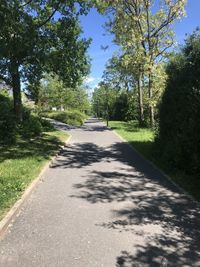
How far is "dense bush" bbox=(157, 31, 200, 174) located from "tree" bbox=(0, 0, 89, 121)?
8092 millimetres

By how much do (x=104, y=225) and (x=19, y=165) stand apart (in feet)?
20.0

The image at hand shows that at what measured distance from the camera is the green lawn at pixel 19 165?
8.77 meters

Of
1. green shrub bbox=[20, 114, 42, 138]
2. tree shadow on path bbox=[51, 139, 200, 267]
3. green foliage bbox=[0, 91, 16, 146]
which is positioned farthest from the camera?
green shrub bbox=[20, 114, 42, 138]

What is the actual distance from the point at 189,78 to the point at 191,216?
19.5ft

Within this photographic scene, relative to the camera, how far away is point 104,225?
7121mm

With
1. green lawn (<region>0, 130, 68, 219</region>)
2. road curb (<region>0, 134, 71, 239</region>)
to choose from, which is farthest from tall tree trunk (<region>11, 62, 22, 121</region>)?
road curb (<region>0, 134, 71, 239</region>)

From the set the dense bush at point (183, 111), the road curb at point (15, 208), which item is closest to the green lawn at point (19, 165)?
the road curb at point (15, 208)

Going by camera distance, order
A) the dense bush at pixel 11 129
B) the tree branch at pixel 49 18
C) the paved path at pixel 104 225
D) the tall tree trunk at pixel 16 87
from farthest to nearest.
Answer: the tall tree trunk at pixel 16 87 → the tree branch at pixel 49 18 → the dense bush at pixel 11 129 → the paved path at pixel 104 225

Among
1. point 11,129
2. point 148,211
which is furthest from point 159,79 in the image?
point 148,211

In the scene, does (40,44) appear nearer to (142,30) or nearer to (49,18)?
(49,18)

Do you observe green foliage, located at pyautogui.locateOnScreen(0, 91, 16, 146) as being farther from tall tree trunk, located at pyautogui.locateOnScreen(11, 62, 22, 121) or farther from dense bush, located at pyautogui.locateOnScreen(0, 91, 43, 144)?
tall tree trunk, located at pyautogui.locateOnScreen(11, 62, 22, 121)

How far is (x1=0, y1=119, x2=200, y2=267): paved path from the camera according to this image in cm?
566

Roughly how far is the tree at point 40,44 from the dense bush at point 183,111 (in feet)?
26.5

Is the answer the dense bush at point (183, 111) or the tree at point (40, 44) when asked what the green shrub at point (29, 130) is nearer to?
the tree at point (40, 44)
